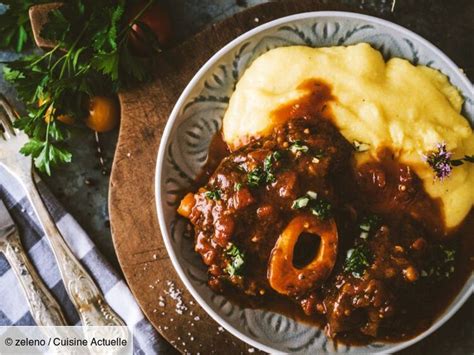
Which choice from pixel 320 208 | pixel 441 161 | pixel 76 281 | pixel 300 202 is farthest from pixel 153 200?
pixel 441 161

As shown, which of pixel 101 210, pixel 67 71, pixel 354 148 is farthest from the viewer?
pixel 101 210

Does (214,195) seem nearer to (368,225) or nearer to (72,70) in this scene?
(368,225)

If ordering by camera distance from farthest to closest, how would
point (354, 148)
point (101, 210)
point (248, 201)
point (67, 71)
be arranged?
point (101, 210) < point (67, 71) < point (354, 148) < point (248, 201)

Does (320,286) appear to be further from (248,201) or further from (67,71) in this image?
(67,71)

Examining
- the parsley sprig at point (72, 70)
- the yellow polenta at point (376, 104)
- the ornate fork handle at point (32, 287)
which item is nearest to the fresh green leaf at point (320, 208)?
the yellow polenta at point (376, 104)

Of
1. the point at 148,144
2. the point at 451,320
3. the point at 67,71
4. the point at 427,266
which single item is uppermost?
the point at 67,71

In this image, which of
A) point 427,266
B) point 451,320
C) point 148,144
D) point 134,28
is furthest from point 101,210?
point 451,320

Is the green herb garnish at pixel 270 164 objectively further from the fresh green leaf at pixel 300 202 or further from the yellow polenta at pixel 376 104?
the yellow polenta at pixel 376 104
